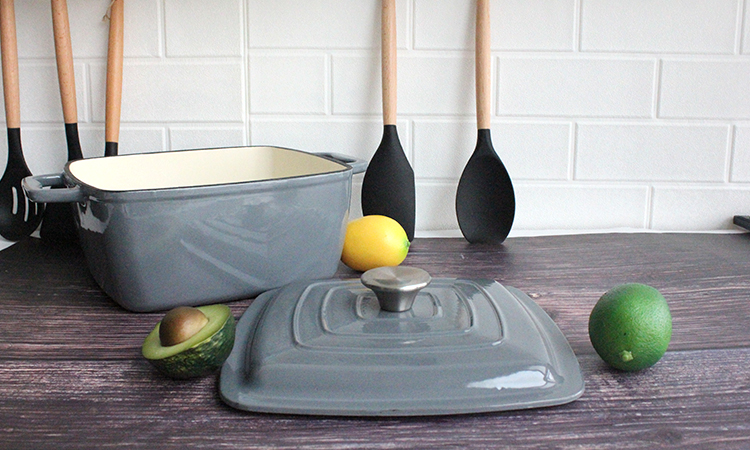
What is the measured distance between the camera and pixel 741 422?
1.62 ft

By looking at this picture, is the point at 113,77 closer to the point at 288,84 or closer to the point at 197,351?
the point at 288,84

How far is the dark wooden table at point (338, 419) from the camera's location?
48 cm

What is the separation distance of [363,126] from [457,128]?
170 millimetres

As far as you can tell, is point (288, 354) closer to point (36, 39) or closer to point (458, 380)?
point (458, 380)

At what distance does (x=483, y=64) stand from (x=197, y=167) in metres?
0.51

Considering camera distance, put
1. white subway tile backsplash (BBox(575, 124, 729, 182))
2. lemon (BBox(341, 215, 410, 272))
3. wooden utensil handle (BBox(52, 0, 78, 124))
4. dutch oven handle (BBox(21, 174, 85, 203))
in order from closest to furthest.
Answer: dutch oven handle (BBox(21, 174, 85, 203)) → lemon (BBox(341, 215, 410, 272)) → wooden utensil handle (BBox(52, 0, 78, 124)) → white subway tile backsplash (BBox(575, 124, 729, 182))

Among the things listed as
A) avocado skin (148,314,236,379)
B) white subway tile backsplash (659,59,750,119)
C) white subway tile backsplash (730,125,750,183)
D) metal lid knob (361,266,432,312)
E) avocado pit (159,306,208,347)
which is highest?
white subway tile backsplash (659,59,750,119)

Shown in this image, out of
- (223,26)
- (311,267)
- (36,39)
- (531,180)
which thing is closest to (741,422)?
(311,267)

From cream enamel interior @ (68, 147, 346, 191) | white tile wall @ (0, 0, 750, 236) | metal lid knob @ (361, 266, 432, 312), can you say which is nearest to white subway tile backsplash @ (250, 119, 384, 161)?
white tile wall @ (0, 0, 750, 236)

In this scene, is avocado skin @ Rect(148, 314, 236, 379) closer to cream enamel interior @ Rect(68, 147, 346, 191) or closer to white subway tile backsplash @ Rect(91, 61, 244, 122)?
cream enamel interior @ Rect(68, 147, 346, 191)

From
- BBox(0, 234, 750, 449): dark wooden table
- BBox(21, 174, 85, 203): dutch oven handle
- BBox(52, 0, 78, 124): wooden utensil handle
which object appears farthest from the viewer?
BBox(52, 0, 78, 124): wooden utensil handle

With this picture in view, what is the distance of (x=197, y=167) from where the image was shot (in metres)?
0.99

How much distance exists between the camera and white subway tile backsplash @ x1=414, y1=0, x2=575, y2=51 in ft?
3.66

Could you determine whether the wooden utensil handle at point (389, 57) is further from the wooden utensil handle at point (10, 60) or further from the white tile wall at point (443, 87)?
the wooden utensil handle at point (10, 60)
